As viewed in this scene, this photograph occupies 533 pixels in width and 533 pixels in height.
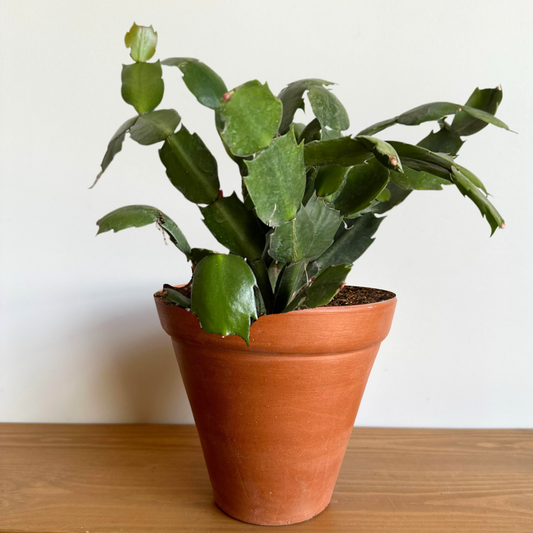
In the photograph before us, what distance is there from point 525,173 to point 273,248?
702 millimetres

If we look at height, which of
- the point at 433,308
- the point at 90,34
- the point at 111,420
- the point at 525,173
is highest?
the point at 90,34

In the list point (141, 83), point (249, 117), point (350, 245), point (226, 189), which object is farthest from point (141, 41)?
→ point (226, 189)

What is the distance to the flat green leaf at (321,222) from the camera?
1.80 ft

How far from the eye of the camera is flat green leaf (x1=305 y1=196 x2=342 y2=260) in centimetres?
55

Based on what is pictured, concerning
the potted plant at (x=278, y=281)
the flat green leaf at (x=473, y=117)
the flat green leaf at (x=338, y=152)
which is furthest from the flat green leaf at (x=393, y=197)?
the flat green leaf at (x=338, y=152)

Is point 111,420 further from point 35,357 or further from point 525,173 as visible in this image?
point 525,173

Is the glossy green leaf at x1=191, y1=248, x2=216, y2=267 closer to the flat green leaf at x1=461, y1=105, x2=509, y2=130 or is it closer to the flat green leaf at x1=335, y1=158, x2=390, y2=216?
the flat green leaf at x1=335, y1=158, x2=390, y2=216

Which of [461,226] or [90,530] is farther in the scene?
[461,226]

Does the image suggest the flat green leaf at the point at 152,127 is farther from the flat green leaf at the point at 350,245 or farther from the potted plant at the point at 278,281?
the flat green leaf at the point at 350,245

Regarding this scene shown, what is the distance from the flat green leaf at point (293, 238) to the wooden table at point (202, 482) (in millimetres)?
359

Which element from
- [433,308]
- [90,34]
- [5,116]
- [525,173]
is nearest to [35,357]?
[5,116]

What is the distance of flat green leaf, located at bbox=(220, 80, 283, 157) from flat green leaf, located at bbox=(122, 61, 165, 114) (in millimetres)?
117

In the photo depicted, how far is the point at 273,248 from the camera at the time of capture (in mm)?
520

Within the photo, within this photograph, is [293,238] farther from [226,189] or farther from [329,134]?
[226,189]
